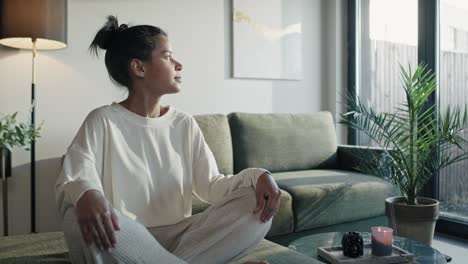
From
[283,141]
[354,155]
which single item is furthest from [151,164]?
[354,155]

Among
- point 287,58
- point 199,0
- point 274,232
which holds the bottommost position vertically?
point 274,232

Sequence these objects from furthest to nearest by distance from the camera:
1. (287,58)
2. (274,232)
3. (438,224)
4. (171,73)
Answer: (287,58) → (438,224) → (274,232) → (171,73)

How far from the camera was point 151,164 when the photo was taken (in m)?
1.40

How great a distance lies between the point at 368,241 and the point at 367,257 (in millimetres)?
205

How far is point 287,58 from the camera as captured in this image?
3461mm

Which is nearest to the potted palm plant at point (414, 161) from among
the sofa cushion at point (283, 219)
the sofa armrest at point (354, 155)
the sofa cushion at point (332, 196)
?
the sofa cushion at point (332, 196)

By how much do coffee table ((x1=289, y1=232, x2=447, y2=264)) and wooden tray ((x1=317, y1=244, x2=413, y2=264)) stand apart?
32 millimetres

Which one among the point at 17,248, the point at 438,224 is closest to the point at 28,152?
Result: the point at 17,248

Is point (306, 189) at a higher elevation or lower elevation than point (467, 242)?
higher

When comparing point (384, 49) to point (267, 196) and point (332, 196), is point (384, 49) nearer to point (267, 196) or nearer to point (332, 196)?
point (332, 196)

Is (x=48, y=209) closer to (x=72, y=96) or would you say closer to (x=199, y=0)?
(x=72, y=96)

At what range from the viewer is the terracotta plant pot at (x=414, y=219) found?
210 centimetres

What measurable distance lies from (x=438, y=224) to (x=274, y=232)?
4.65 feet

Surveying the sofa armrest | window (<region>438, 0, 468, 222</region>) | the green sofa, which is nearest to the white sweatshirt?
the green sofa
